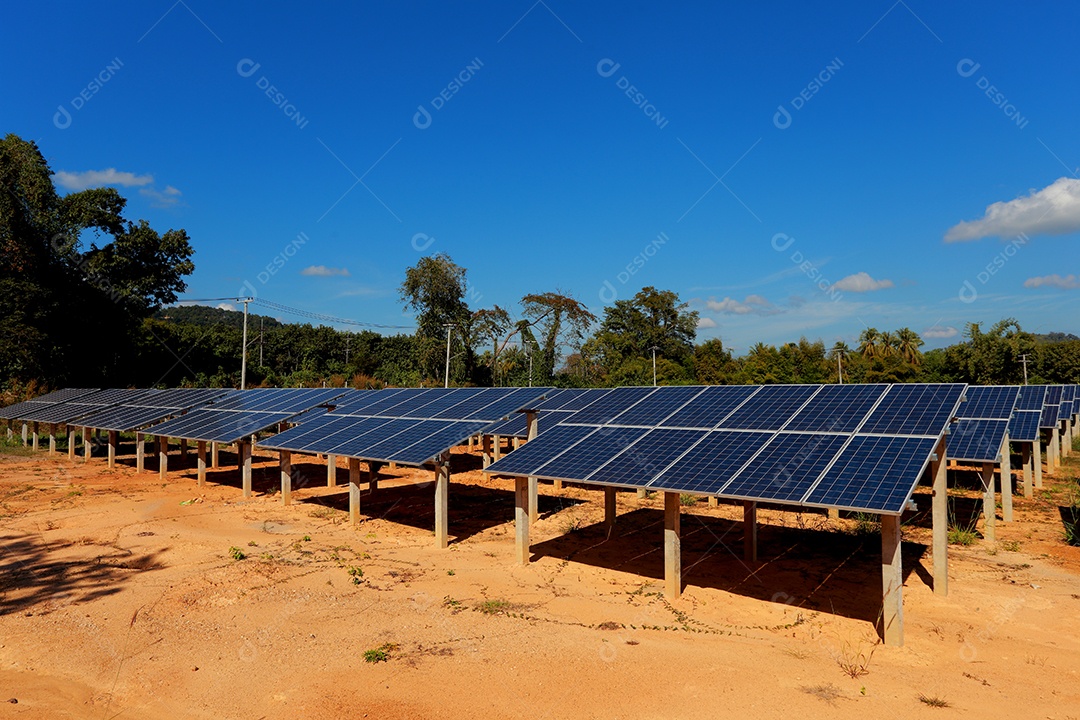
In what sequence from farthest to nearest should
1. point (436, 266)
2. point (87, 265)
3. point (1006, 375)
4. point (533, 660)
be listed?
point (1006, 375)
point (436, 266)
point (87, 265)
point (533, 660)

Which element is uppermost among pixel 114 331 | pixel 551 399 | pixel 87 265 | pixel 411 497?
pixel 87 265

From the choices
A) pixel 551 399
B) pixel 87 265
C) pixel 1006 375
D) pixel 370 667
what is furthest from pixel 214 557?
pixel 1006 375

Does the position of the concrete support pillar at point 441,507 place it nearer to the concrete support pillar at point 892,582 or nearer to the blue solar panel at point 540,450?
the blue solar panel at point 540,450

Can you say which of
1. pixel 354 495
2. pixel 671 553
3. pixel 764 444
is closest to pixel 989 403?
pixel 764 444

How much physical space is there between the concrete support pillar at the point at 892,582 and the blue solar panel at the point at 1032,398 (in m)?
21.0

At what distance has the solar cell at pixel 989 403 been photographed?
21312 millimetres

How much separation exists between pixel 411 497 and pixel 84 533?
9.34 metres

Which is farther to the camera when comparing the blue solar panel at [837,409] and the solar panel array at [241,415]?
the solar panel array at [241,415]

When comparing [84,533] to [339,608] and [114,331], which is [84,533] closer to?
[339,608]

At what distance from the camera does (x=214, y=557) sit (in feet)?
46.8

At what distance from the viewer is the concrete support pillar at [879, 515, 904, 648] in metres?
9.12

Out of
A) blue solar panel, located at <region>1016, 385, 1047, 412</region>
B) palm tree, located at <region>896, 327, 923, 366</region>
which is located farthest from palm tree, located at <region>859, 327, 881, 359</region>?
blue solar panel, located at <region>1016, 385, 1047, 412</region>

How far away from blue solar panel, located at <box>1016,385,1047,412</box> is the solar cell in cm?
80

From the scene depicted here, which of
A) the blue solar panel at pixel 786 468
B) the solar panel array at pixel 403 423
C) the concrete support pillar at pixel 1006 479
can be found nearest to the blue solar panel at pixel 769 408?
the blue solar panel at pixel 786 468
